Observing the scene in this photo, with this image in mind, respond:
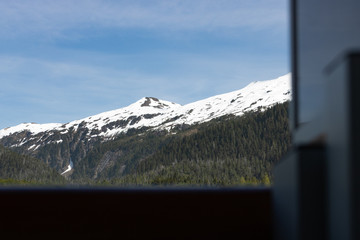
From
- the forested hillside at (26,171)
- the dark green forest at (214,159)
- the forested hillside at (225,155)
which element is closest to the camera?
the forested hillside at (225,155)

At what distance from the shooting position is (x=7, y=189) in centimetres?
821

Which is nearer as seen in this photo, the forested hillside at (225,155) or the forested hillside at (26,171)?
the forested hillside at (225,155)

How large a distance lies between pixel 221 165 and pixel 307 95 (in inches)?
4990

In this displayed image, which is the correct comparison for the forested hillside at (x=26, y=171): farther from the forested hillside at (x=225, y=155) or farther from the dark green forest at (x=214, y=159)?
the forested hillside at (x=225, y=155)

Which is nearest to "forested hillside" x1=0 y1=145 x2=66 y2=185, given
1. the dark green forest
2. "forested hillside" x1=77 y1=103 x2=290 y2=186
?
the dark green forest

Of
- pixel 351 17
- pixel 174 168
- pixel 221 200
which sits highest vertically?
pixel 174 168

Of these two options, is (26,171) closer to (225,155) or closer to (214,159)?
(214,159)

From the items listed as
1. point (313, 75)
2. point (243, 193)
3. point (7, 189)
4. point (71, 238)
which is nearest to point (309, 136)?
point (313, 75)

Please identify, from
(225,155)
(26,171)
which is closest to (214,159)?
(225,155)

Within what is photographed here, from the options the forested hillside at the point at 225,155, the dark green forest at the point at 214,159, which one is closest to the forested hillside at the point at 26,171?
the dark green forest at the point at 214,159

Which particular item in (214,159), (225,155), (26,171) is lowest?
(26,171)

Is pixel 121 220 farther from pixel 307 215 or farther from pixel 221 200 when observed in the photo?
pixel 307 215

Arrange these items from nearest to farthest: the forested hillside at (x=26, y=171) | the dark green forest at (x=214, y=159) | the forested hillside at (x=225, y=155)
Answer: the forested hillside at (x=225, y=155) < the dark green forest at (x=214, y=159) < the forested hillside at (x=26, y=171)

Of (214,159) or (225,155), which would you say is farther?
(225,155)
